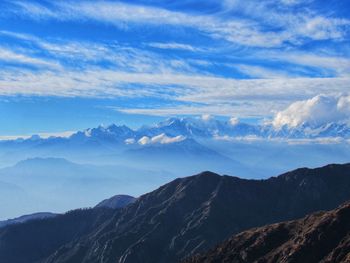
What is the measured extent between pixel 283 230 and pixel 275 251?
1318cm

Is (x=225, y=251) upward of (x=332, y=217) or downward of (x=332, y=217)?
downward

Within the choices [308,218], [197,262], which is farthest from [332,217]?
[197,262]

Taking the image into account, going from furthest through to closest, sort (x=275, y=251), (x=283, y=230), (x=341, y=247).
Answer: (x=283, y=230) → (x=275, y=251) → (x=341, y=247)

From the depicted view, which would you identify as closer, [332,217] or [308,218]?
[332,217]

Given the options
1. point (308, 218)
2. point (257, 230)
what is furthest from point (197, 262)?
point (308, 218)

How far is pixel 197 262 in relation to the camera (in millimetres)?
171500

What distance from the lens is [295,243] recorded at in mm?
154750

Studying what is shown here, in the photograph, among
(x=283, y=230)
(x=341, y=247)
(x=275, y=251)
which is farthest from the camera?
(x=283, y=230)

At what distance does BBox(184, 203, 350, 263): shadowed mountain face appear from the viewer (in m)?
148

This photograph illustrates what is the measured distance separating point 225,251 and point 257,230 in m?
12.1

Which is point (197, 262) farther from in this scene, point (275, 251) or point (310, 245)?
point (310, 245)

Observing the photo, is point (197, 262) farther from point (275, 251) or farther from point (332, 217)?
point (332, 217)

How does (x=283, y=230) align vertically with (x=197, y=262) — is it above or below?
above

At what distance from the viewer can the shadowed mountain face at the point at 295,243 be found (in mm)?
148500
